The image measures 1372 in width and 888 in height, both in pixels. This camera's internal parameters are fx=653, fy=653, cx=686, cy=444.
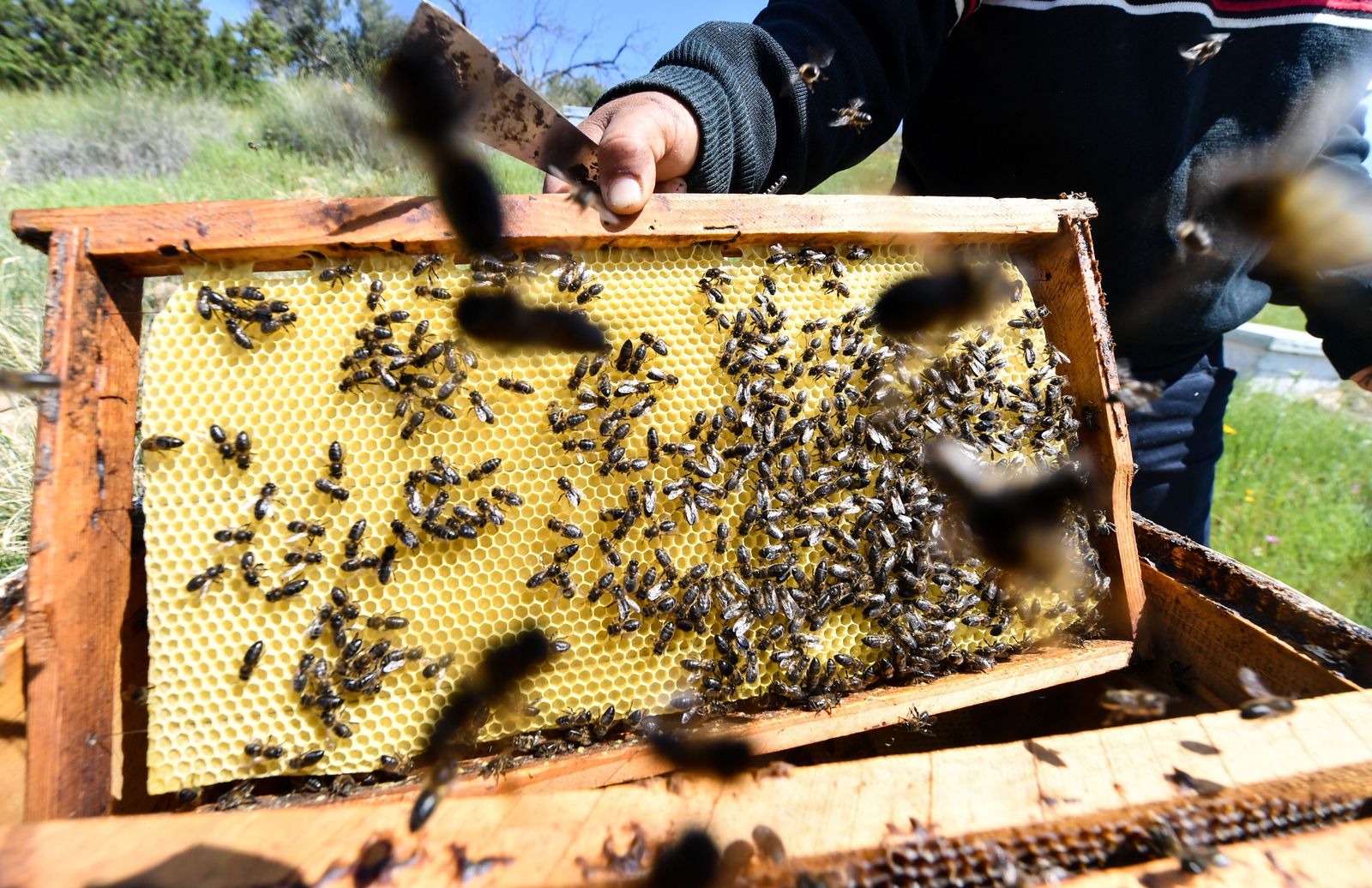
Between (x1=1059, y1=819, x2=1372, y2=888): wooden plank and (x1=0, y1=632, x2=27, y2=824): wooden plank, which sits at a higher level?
(x1=0, y1=632, x2=27, y2=824): wooden plank

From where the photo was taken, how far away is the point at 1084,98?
12.4 ft

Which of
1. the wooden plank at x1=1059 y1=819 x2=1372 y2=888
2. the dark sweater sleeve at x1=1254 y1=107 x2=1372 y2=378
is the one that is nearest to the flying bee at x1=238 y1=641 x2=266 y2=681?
the wooden plank at x1=1059 y1=819 x2=1372 y2=888

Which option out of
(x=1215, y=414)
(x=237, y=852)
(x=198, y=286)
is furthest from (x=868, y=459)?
(x=1215, y=414)

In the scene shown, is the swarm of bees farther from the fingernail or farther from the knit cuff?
the knit cuff

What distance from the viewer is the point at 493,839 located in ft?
5.26

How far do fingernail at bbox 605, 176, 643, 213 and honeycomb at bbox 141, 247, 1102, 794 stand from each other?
241mm

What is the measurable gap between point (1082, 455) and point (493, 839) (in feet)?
9.41

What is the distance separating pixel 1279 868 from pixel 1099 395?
1.88 metres

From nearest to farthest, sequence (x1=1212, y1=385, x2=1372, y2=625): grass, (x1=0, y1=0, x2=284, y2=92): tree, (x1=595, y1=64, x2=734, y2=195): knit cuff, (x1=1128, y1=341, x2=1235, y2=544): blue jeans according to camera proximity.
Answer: (x1=595, y1=64, x2=734, y2=195): knit cuff
(x1=1128, y1=341, x2=1235, y2=544): blue jeans
(x1=1212, y1=385, x2=1372, y2=625): grass
(x1=0, y1=0, x2=284, y2=92): tree

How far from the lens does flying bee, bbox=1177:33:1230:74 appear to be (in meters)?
3.56

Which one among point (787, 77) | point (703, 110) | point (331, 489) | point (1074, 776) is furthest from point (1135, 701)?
point (787, 77)

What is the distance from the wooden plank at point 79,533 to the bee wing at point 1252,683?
13.0 ft

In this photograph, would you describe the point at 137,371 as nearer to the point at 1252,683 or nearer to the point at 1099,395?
the point at 1099,395

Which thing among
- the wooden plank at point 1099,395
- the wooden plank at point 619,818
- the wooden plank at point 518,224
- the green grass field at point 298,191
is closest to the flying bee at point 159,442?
the wooden plank at point 518,224
